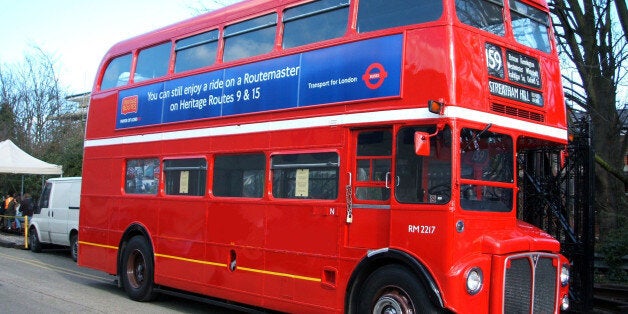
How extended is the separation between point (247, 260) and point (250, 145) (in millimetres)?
1604

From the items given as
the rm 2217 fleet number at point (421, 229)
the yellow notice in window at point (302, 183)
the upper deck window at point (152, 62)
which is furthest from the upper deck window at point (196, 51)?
the rm 2217 fleet number at point (421, 229)

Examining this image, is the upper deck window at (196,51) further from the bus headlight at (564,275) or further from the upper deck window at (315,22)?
the bus headlight at (564,275)

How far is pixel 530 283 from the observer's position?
6.47m

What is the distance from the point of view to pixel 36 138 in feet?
116

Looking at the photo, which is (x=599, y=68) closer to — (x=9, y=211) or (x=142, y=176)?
(x=142, y=176)

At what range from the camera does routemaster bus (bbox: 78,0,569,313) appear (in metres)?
6.27

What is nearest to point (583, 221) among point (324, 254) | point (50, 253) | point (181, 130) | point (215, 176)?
point (324, 254)

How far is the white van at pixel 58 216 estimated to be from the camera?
1670 centimetres

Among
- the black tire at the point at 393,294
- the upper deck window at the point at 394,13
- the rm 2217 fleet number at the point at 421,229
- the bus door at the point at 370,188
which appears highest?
the upper deck window at the point at 394,13

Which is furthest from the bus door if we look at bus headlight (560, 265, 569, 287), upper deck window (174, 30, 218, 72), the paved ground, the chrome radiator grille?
the paved ground

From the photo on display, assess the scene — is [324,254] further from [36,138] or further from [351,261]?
[36,138]

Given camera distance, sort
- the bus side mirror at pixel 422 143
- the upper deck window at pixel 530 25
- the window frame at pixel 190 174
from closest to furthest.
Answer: the bus side mirror at pixel 422 143 < the upper deck window at pixel 530 25 < the window frame at pixel 190 174

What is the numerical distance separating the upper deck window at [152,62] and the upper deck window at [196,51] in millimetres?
333

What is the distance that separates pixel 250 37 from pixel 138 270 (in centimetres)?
472
